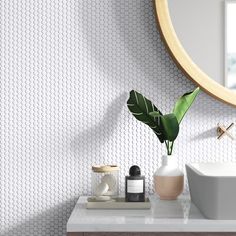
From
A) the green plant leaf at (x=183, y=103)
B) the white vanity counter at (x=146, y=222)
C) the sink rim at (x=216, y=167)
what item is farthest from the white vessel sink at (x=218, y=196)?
the green plant leaf at (x=183, y=103)

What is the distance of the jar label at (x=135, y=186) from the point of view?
1.76 m

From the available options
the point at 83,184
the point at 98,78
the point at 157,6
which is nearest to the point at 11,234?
the point at 83,184

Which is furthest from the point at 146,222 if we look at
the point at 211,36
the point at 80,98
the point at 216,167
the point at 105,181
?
the point at 211,36

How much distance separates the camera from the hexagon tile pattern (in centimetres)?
197

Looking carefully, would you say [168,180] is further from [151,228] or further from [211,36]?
[211,36]

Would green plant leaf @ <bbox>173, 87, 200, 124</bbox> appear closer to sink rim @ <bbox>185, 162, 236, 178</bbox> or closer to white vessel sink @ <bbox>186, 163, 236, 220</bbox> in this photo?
sink rim @ <bbox>185, 162, 236, 178</bbox>

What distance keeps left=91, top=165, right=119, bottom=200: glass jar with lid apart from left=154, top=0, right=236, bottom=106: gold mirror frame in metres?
0.39

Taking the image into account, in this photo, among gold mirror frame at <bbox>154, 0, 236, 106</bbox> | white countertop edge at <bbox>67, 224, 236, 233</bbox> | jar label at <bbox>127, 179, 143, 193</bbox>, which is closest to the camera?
white countertop edge at <bbox>67, 224, 236, 233</bbox>

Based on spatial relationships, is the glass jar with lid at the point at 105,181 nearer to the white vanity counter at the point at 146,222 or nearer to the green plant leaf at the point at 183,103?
the white vanity counter at the point at 146,222

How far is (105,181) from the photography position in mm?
1825

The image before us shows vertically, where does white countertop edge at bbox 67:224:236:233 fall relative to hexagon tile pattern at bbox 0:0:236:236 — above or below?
below

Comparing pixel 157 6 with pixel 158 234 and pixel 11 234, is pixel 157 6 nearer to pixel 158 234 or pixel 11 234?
pixel 158 234

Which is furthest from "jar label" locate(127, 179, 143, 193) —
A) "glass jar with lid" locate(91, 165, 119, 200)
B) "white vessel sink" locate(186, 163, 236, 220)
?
"white vessel sink" locate(186, 163, 236, 220)

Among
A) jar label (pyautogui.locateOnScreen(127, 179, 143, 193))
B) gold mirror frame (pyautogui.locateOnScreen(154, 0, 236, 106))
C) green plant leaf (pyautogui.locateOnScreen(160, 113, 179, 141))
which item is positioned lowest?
jar label (pyautogui.locateOnScreen(127, 179, 143, 193))
